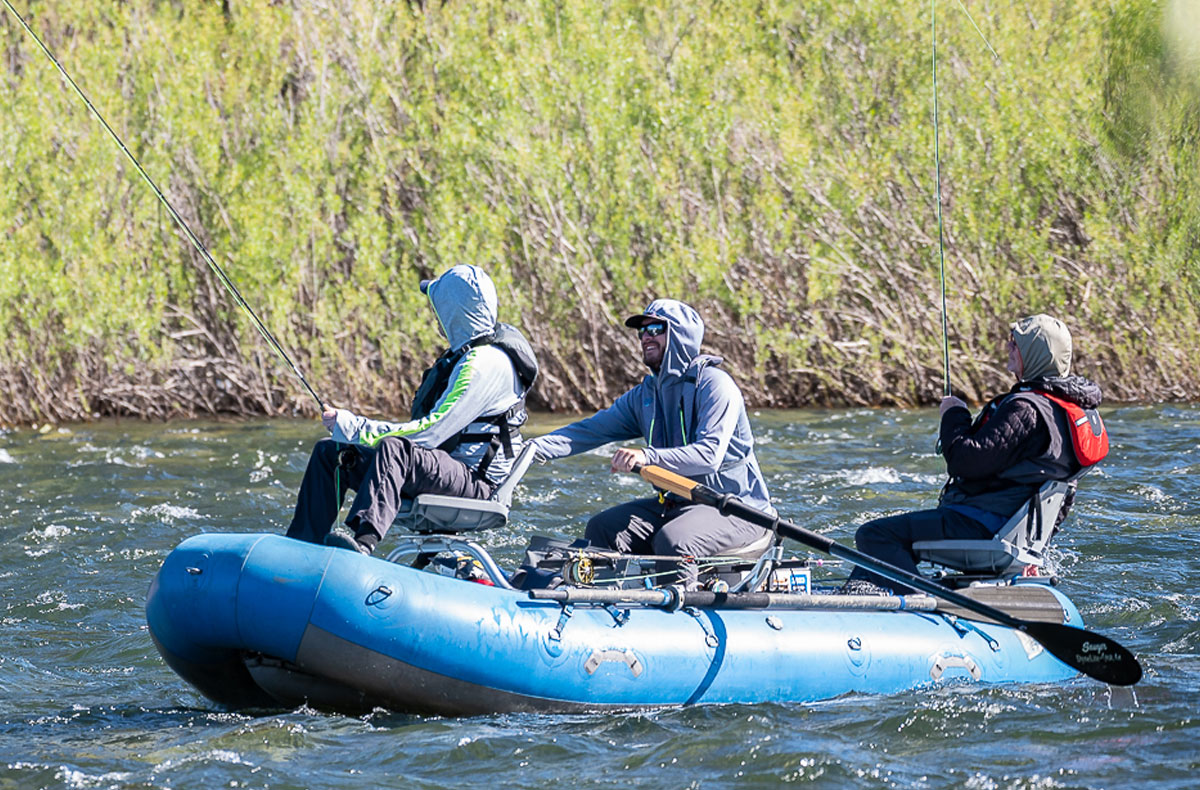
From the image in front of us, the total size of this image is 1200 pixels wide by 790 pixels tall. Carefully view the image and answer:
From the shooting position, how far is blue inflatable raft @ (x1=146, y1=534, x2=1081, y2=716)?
210 inches

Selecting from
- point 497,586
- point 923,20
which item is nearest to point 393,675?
point 497,586

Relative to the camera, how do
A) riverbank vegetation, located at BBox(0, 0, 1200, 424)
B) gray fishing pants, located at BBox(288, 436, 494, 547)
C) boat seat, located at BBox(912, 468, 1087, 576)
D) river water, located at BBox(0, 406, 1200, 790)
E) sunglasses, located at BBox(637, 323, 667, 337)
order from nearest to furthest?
river water, located at BBox(0, 406, 1200, 790), gray fishing pants, located at BBox(288, 436, 494, 547), boat seat, located at BBox(912, 468, 1087, 576), sunglasses, located at BBox(637, 323, 667, 337), riverbank vegetation, located at BBox(0, 0, 1200, 424)

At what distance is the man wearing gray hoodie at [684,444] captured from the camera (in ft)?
20.3

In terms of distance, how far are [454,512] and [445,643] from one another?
0.59 m

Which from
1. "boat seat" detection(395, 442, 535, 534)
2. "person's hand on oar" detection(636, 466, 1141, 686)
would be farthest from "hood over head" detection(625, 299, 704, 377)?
"boat seat" detection(395, 442, 535, 534)

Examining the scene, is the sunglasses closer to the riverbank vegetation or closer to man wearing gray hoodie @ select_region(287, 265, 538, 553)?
man wearing gray hoodie @ select_region(287, 265, 538, 553)

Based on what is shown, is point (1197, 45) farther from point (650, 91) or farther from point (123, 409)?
point (123, 409)

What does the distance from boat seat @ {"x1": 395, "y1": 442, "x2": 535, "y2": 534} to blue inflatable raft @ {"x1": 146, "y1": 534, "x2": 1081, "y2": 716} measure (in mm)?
263

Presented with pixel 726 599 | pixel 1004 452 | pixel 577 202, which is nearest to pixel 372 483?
pixel 726 599

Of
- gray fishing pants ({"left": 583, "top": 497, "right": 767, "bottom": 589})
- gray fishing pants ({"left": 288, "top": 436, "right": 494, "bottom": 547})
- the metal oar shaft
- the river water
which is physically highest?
gray fishing pants ({"left": 288, "top": 436, "right": 494, "bottom": 547})

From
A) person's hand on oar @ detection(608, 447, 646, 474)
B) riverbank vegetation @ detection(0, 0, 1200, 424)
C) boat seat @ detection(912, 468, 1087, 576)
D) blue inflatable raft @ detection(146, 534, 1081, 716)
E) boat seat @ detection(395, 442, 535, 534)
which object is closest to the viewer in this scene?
blue inflatable raft @ detection(146, 534, 1081, 716)

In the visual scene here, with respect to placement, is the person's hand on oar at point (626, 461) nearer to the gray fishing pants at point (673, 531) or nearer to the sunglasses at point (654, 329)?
the gray fishing pants at point (673, 531)

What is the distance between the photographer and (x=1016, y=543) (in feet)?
20.7

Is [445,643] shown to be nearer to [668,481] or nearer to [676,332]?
[668,481]
